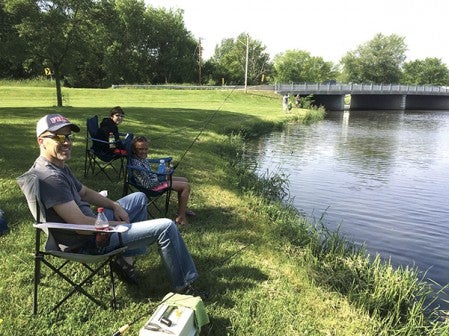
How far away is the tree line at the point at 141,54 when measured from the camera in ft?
67.7

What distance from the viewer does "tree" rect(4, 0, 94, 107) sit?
1973 cm

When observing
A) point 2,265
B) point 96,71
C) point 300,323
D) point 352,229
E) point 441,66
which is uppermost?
point 441,66

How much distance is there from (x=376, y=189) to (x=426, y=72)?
102 m

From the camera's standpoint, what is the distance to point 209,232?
5.61m

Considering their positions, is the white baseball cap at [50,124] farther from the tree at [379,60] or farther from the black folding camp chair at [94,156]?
the tree at [379,60]

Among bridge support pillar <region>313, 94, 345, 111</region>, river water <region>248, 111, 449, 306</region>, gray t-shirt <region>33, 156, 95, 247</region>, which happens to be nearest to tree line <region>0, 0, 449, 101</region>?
river water <region>248, 111, 449, 306</region>

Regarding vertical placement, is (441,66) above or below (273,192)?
above

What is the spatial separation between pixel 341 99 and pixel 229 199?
50913 millimetres

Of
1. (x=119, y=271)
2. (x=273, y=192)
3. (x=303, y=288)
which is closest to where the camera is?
(x=119, y=271)

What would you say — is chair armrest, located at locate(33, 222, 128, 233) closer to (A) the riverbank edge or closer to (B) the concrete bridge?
(A) the riverbank edge

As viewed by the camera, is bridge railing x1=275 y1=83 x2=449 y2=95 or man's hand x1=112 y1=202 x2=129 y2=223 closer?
man's hand x1=112 y1=202 x2=129 y2=223

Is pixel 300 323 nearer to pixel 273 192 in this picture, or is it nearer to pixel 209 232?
pixel 209 232

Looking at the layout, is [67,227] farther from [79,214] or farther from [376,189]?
[376,189]

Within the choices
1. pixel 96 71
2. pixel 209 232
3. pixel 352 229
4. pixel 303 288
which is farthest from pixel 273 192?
pixel 96 71
